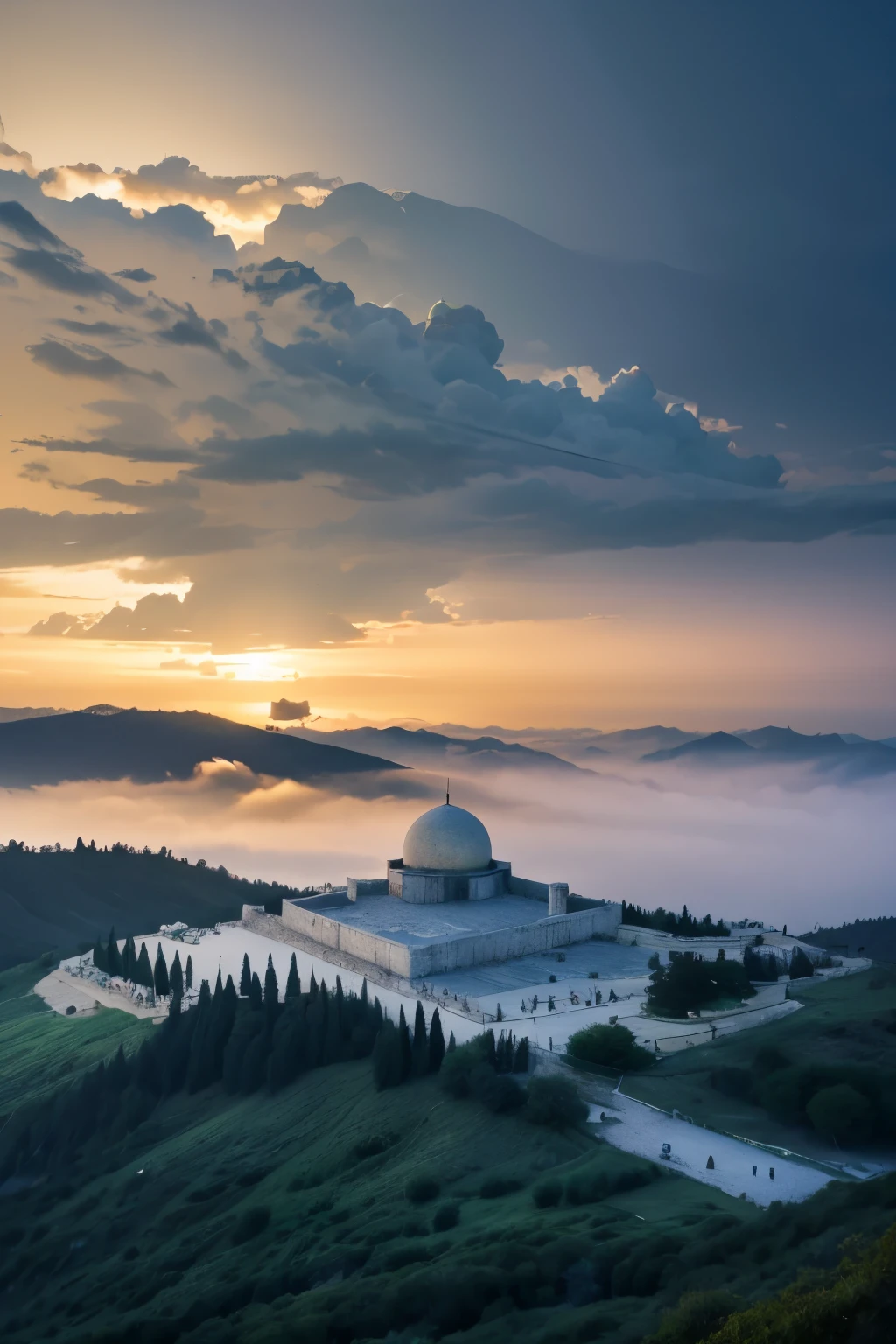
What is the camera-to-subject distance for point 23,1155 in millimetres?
37250

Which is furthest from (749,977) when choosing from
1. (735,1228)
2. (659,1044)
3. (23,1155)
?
(23,1155)

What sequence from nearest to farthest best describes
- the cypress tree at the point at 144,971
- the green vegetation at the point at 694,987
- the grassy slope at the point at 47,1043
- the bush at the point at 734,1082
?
1. the bush at the point at 734,1082
2. the green vegetation at the point at 694,987
3. the grassy slope at the point at 47,1043
4. the cypress tree at the point at 144,971

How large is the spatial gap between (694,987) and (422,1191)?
14019 mm

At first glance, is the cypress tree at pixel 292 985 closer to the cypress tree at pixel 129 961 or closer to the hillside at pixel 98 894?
the cypress tree at pixel 129 961

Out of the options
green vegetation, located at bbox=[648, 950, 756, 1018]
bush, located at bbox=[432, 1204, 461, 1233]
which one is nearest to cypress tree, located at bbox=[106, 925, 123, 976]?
green vegetation, located at bbox=[648, 950, 756, 1018]

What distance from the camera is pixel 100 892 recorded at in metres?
87.2

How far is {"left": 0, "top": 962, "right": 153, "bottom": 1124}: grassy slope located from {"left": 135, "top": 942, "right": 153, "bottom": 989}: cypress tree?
1.66 metres

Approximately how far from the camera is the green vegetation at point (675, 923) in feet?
155

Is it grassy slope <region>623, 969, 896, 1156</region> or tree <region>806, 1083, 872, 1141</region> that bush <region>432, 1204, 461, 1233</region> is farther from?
tree <region>806, 1083, 872, 1141</region>

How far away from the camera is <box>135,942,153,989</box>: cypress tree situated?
1859 inches

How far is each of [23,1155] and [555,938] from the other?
886 inches

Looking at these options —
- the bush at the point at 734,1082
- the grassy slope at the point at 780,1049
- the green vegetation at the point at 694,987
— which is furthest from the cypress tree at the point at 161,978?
the bush at the point at 734,1082

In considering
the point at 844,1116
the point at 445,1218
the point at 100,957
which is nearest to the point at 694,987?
the point at 844,1116

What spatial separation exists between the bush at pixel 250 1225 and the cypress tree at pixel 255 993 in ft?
41.1
